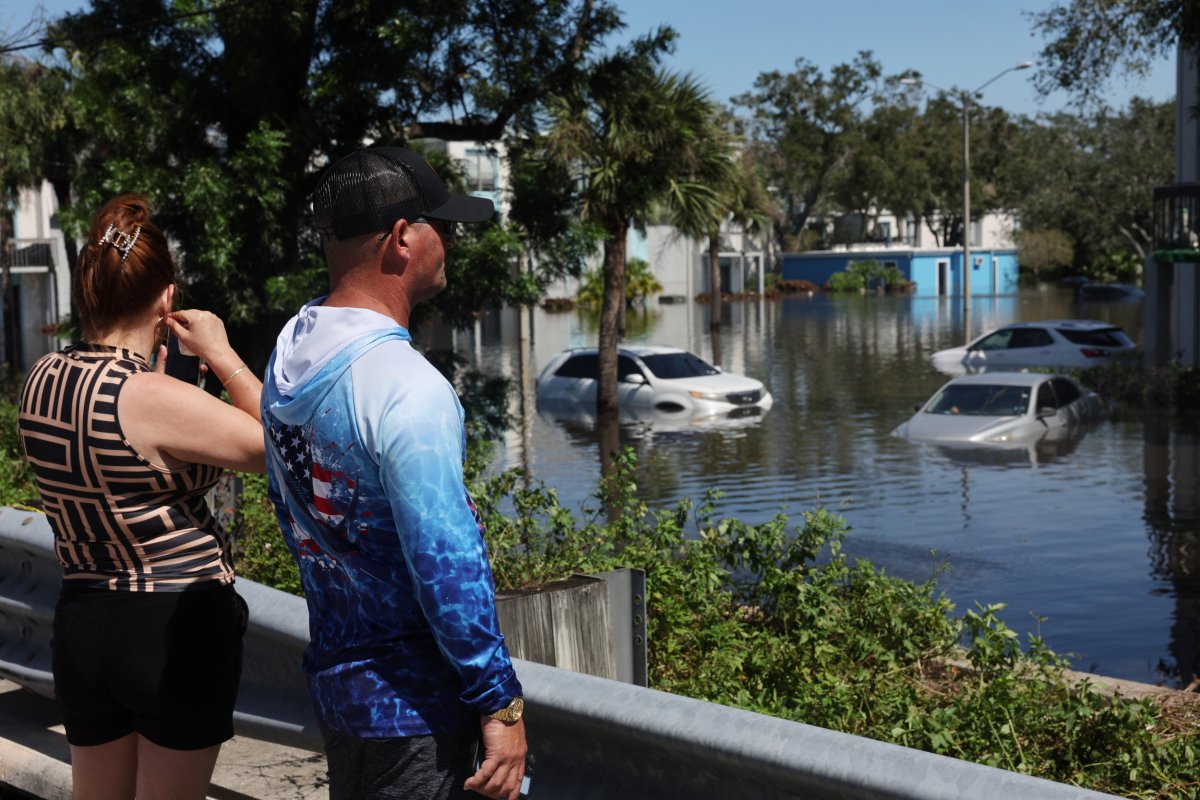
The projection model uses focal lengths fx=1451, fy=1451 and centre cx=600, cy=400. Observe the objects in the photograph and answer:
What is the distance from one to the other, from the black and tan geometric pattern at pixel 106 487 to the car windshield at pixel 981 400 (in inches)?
762

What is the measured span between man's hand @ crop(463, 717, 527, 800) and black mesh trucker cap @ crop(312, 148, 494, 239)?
0.89 m

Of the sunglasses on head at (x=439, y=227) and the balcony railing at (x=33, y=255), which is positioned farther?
the balcony railing at (x=33, y=255)

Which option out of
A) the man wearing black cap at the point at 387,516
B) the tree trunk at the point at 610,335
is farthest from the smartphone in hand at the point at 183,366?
the tree trunk at the point at 610,335

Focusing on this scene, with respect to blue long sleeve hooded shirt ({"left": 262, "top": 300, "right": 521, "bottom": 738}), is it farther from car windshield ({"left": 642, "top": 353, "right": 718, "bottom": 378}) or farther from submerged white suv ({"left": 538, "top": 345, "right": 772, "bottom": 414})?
car windshield ({"left": 642, "top": 353, "right": 718, "bottom": 378})

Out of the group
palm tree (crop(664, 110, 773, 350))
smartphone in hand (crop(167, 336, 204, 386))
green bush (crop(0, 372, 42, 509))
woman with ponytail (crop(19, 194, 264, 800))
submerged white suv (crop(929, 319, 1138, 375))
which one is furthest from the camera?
submerged white suv (crop(929, 319, 1138, 375))

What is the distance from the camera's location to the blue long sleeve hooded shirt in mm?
2396

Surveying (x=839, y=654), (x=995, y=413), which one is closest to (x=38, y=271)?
(x=995, y=413)

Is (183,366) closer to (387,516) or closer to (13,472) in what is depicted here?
(387,516)

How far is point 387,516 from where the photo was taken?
2.49 m

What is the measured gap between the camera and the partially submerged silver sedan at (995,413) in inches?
824

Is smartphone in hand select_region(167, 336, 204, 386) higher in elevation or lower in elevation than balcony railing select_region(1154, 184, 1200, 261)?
lower

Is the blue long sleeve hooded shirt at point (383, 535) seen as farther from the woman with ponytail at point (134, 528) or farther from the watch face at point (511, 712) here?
the woman with ponytail at point (134, 528)

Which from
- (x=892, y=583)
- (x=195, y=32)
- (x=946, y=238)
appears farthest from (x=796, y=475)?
(x=946, y=238)

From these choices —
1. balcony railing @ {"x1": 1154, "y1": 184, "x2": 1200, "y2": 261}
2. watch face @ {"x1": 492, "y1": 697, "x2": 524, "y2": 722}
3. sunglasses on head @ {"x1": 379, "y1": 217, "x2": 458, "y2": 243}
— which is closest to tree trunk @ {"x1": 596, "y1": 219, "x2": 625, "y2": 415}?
balcony railing @ {"x1": 1154, "y1": 184, "x2": 1200, "y2": 261}
